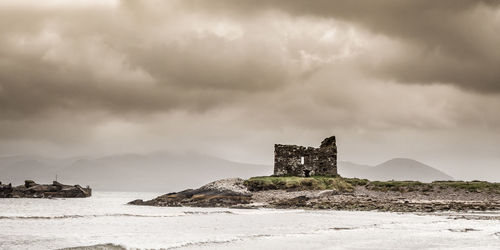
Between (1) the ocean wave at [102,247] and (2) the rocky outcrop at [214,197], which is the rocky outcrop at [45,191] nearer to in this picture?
(2) the rocky outcrop at [214,197]

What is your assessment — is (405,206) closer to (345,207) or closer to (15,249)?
(345,207)

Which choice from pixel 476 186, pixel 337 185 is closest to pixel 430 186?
pixel 476 186

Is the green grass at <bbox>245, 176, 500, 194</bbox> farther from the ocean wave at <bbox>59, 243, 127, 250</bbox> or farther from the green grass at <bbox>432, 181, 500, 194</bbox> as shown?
the ocean wave at <bbox>59, 243, 127, 250</bbox>

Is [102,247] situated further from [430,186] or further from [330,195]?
[430,186]

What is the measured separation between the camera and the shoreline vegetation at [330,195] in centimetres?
5016

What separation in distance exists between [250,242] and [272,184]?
3781cm

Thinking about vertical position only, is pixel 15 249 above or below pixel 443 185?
below

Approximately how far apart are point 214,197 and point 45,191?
80.4m

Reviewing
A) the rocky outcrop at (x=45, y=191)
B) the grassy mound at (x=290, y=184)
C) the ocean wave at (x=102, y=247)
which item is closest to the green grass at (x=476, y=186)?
the grassy mound at (x=290, y=184)

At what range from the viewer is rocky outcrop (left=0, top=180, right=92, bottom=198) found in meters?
121

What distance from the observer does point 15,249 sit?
1834 centimetres

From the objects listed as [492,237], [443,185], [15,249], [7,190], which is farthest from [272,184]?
[7,190]

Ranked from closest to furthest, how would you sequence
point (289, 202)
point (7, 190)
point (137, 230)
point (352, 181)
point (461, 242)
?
point (461, 242) < point (137, 230) < point (289, 202) < point (352, 181) < point (7, 190)

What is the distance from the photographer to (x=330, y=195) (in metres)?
54.9
